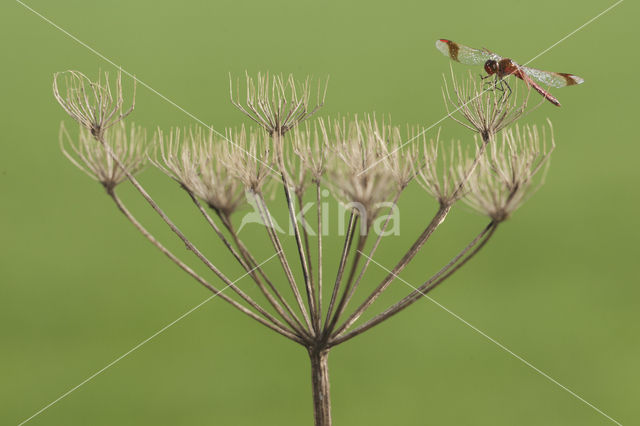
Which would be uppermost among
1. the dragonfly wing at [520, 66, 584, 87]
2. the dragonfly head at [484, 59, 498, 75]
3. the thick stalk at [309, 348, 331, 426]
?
the dragonfly head at [484, 59, 498, 75]

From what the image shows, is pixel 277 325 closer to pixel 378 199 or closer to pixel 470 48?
pixel 378 199

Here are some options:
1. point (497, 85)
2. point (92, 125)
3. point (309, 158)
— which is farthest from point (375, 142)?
point (92, 125)

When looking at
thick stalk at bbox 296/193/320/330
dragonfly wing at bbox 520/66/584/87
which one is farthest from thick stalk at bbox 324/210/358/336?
dragonfly wing at bbox 520/66/584/87

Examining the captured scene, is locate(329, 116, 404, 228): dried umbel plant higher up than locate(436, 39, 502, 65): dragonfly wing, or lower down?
lower down

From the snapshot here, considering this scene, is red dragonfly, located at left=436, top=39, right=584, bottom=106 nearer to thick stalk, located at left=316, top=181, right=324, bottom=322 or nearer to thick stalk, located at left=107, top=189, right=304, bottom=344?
thick stalk, located at left=316, top=181, right=324, bottom=322

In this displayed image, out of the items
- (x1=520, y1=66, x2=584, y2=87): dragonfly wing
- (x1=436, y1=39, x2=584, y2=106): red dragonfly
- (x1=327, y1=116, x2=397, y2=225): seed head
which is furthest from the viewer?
(x1=520, y1=66, x2=584, y2=87): dragonfly wing

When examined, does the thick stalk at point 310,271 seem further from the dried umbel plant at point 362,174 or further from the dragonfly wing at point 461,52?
the dragonfly wing at point 461,52

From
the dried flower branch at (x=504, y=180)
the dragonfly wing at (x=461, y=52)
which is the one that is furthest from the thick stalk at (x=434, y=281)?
the dragonfly wing at (x=461, y=52)

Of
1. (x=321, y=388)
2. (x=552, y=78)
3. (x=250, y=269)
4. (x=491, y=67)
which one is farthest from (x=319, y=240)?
(x=552, y=78)
